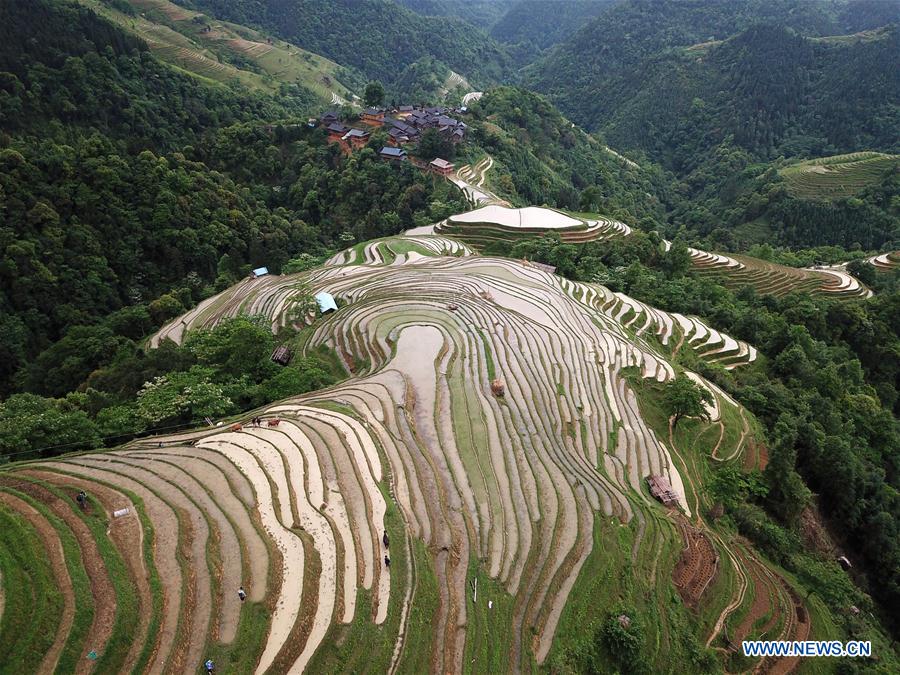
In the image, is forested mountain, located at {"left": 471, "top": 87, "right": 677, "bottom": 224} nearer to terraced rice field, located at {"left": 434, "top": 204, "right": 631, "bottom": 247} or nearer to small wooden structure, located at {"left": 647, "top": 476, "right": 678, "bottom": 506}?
terraced rice field, located at {"left": 434, "top": 204, "right": 631, "bottom": 247}

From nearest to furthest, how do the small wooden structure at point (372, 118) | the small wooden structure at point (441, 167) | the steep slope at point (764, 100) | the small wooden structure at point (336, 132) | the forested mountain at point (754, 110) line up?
1. the small wooden structure at point (441, 167)
2. the small wooden structure at point (336, 132)
3. the small wooden structure at point (372, 118)
4. the forested mountain at point (754, 110)
5. the steep slope at point (764, 100)

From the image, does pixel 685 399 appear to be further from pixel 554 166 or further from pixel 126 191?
pixel 554 166

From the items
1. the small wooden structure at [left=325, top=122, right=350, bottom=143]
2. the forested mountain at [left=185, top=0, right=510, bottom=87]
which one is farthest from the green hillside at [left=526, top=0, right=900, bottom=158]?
the small wooden structure at [left=325, top=122, right=350, bottom=143]

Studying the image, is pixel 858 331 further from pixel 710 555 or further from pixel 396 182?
pixel 396 182

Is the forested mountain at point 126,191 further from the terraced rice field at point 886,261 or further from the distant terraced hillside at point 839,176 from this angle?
the distant terraced hillside at point 839,176

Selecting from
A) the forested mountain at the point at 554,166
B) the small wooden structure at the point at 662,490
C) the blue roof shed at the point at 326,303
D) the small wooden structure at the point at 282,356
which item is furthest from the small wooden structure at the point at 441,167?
the small wooden structure at the point at 662,490

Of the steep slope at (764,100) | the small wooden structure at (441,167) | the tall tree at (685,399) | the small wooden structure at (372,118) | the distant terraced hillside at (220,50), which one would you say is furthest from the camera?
the steep slope at (764,100)

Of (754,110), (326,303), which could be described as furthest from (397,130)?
(754,110)
